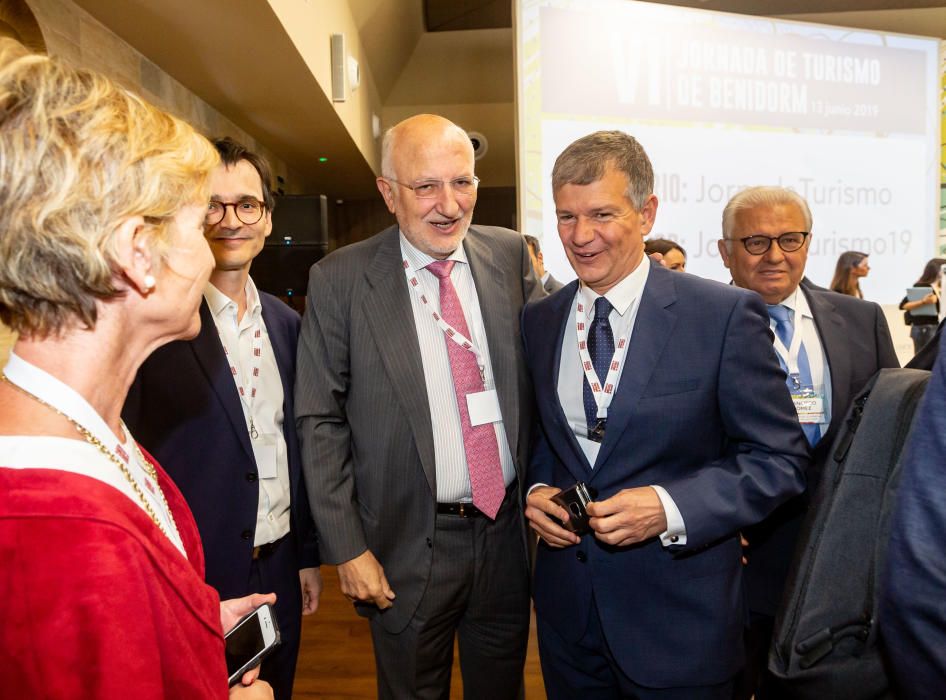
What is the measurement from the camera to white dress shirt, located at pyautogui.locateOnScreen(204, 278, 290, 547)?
175cm

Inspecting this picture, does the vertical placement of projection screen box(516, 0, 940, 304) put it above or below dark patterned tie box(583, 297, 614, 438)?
above

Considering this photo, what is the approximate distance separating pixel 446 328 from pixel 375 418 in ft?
1.06

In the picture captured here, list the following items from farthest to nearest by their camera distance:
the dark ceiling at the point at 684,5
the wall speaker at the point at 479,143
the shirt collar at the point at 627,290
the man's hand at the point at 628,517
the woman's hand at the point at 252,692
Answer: the wall speaker at the point at 479,143, the dark ceiling at the point at 684,5, the shirt collar at the point at 627,290, the man's hand at the point at 628,517, the woman's hand at the point at 252,692

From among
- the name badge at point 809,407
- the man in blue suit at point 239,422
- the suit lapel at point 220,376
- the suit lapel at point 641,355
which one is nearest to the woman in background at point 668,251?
the name badge at point 809,407

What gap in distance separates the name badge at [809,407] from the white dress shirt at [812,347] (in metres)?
0.02

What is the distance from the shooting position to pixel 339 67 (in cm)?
550

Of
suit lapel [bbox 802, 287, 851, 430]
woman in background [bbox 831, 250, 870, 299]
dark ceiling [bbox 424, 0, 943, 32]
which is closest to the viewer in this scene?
suit lapel [bbox 802, 287, 851, 430]

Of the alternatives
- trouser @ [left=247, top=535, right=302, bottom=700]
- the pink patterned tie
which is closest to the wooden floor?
trouser @ [left=247, top=535, right=302, bottom=700]

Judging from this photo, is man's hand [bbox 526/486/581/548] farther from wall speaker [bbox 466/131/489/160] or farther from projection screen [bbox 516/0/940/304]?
wall speaker [bbox 466/131/489/160]

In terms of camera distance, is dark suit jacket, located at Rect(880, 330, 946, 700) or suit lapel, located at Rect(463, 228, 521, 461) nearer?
dark suit jacket, located at Rect(880, 330, 946, 700)

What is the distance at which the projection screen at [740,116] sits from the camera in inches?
173

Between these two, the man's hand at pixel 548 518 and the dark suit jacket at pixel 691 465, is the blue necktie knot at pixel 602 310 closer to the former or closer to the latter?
the dark suit jacket at pixel 691 465

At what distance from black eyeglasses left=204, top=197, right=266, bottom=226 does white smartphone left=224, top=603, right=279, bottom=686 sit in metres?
1.14

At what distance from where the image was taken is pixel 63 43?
305cm
